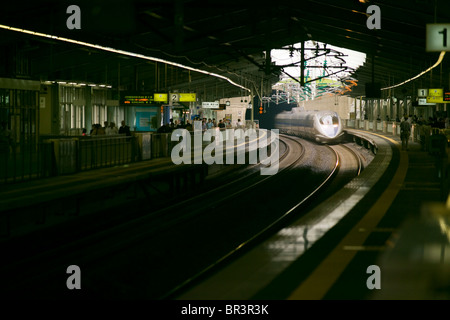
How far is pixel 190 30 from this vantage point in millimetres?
26219

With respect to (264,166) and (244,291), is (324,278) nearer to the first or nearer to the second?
(244,291)

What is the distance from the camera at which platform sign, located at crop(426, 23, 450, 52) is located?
13016 millimetres

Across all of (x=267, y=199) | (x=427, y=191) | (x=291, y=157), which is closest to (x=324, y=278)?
(x=427, y=191)

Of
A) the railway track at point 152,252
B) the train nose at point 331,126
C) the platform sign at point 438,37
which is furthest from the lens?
the train nose at point 331,126

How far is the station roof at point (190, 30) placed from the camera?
16.5m

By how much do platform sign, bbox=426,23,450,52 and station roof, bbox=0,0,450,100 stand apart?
2213 mm

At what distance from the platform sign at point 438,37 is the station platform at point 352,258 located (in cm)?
253

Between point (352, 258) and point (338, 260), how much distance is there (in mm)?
204

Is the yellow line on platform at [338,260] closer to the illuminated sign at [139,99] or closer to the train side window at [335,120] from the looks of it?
the illuminated sign at [139,99]

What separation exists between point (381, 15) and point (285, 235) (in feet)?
46.0

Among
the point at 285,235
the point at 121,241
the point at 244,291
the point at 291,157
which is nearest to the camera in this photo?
the point at 244,291

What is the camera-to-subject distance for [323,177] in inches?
922

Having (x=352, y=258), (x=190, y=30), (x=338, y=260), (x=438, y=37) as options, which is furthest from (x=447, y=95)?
(x=338, y=260)

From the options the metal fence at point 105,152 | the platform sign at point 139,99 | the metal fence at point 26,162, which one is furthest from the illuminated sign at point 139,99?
the metal fence at point 26,162
